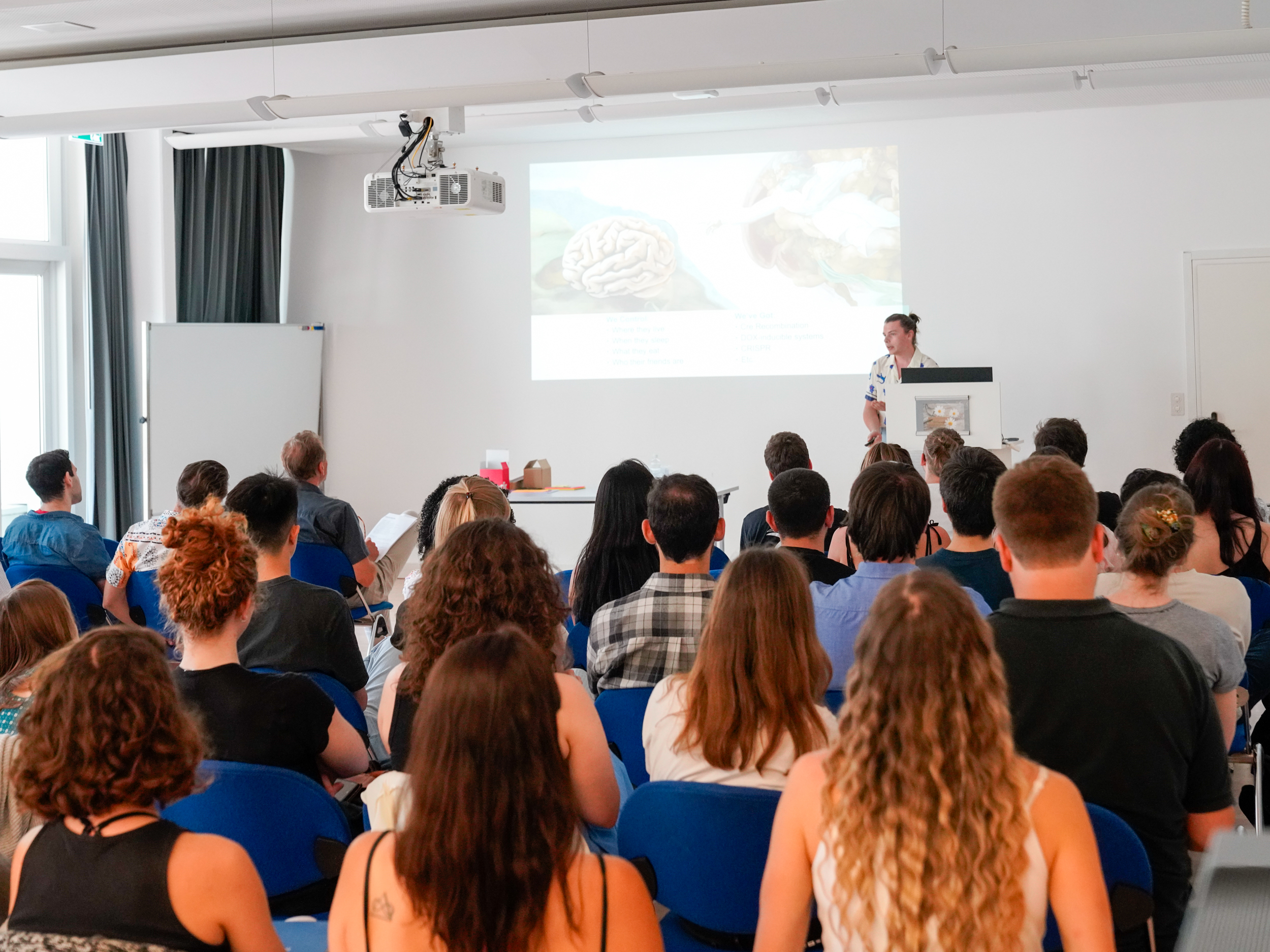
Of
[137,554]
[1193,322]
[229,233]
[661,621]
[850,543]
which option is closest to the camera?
[661,621]

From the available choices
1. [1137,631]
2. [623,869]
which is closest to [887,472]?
[1137,631]

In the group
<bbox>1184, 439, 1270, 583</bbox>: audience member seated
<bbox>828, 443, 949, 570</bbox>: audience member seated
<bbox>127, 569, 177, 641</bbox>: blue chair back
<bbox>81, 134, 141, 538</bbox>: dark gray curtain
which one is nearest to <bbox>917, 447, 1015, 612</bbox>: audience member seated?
<bbox>828, 443, 949, 570</bbox>: audience member seated

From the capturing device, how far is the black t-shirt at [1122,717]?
1.75 metres

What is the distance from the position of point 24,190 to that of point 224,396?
187cm

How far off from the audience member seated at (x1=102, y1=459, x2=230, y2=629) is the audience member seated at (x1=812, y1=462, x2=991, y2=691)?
7.39 ft

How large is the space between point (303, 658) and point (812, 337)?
19.3 feet

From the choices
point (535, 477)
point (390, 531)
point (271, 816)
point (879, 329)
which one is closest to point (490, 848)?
point (271, 816)

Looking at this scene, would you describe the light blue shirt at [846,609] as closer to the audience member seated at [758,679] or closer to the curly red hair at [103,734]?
the audience member seated at [758,679]

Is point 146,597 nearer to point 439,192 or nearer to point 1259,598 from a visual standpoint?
point 439,192

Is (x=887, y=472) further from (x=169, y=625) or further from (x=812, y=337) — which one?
(x=812, y=337)

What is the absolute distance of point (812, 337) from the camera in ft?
26.7

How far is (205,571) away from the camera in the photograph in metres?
2.18

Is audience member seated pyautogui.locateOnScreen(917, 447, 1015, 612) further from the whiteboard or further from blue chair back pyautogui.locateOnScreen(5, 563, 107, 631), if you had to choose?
the whiteboard

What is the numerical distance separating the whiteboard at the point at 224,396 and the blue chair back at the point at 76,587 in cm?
370
